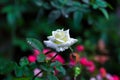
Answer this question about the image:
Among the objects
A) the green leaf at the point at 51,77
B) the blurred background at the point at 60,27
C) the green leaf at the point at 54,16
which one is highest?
the green leaf at the point at 54,16

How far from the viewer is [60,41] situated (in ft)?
5.19

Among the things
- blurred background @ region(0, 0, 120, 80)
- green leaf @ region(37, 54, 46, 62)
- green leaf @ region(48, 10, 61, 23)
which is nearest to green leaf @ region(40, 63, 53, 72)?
green leaf @ region(37, 54, 46, 62)

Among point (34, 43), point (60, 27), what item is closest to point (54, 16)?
point (34, 43)

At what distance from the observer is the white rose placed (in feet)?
5.17

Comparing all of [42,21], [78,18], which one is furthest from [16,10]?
[78,18]

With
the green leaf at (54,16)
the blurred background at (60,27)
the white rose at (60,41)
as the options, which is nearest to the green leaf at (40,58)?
the white rose at (60,41)

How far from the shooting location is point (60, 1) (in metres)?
2.10

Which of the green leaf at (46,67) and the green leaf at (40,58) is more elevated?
the green leaf at (40,58)

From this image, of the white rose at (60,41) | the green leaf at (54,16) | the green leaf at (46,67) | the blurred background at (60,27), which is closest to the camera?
the white rose at (60,41)

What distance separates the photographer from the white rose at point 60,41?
1576mm

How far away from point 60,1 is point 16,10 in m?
0.86

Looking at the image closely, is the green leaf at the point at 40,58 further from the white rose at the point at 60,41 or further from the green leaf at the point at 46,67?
the white rose at the point at 60,41

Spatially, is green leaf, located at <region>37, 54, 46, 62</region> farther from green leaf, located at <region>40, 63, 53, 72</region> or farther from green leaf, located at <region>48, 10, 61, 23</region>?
green leaf, located at <region>48, 10, 61, 23</region>

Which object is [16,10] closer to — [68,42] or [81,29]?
[81,29]
